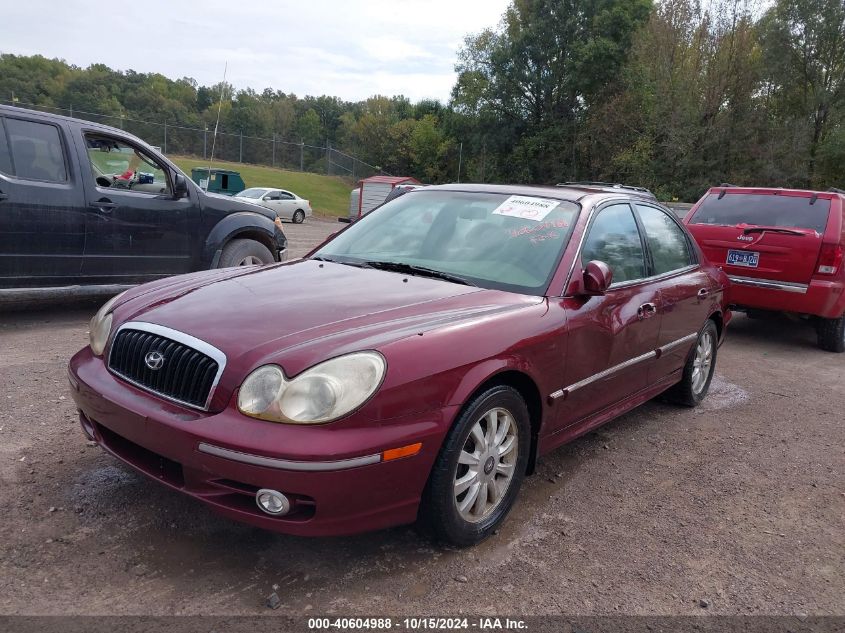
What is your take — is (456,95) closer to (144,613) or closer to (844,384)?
(844,384)

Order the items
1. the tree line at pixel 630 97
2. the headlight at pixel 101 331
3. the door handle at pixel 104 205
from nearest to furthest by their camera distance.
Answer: the headlight at pixel 101 331 < the door handle at pixel 104 205 < the tree line at pixel 630 97

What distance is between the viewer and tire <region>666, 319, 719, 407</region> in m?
4.86

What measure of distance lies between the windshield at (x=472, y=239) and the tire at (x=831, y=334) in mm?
5256

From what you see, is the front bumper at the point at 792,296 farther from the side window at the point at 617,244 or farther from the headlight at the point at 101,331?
the headlight at the point at 101,331

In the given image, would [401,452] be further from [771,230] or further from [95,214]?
[771,230]

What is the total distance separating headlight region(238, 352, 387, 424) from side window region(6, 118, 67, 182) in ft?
15.0

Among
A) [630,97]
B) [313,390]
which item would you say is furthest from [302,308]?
[630,97]

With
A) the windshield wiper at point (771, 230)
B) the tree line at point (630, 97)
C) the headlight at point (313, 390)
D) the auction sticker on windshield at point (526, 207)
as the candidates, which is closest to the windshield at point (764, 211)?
the windshield wiper at point (771, 230)

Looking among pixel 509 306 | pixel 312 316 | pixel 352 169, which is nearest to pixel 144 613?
pixel 312 316

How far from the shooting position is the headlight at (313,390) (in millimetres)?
2296

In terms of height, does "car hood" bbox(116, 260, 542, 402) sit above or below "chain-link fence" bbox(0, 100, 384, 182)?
below

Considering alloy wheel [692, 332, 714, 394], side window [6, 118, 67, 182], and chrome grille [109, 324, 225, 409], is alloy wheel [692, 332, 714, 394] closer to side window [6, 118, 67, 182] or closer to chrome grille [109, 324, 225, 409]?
chrome grille [109, 324, 225, 409]

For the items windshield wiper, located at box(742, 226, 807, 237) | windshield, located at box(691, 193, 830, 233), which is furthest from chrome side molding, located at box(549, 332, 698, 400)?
windshield, located at box(691, 193, 830, 233)

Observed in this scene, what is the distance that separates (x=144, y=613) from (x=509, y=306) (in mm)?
1876
